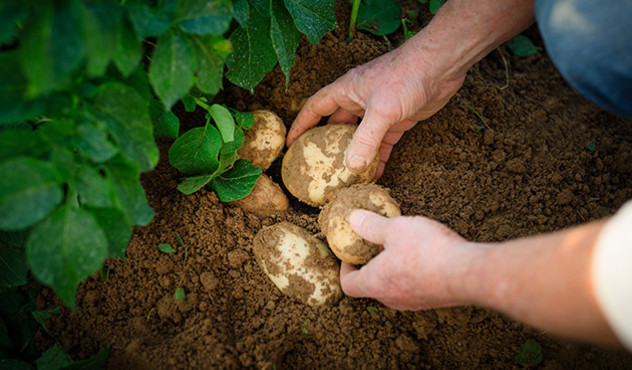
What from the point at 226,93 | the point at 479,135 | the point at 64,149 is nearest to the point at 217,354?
the point at 64,149

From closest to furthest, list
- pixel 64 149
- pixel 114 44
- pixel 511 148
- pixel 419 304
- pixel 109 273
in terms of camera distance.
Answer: pixel 114 44 → pixel 64 149 → pixel 419 304 → pixel 109 273 → pixel 511 148

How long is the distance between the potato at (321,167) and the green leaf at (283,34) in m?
0.32

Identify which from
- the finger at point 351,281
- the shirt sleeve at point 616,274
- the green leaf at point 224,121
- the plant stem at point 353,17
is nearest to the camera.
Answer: the shirt sleeve at point 616,274

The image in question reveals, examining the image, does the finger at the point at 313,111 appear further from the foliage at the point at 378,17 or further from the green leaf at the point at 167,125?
the green leaf at the point at 167,125

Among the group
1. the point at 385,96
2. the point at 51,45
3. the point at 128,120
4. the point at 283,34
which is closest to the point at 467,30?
the point at 385,96

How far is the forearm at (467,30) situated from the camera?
1.59 meters

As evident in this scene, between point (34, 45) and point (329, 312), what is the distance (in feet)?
3.93

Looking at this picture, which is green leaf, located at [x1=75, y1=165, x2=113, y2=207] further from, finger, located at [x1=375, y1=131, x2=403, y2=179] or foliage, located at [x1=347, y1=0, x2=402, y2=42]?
foliage, located at [x1=347, y1=0, x2=402, y2=42]

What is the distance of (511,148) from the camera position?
6.47ft

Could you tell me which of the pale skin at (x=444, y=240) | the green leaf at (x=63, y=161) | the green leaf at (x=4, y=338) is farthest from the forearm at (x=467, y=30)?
the green leaf at (x=4, y=338)

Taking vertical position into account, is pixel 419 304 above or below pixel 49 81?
below

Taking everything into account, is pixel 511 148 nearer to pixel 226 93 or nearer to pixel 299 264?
pixel 299 264

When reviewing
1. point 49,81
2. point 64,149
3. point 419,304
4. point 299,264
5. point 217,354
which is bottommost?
point 217,354

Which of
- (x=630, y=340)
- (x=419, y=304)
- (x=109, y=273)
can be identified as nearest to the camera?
(x=630, y=340)
